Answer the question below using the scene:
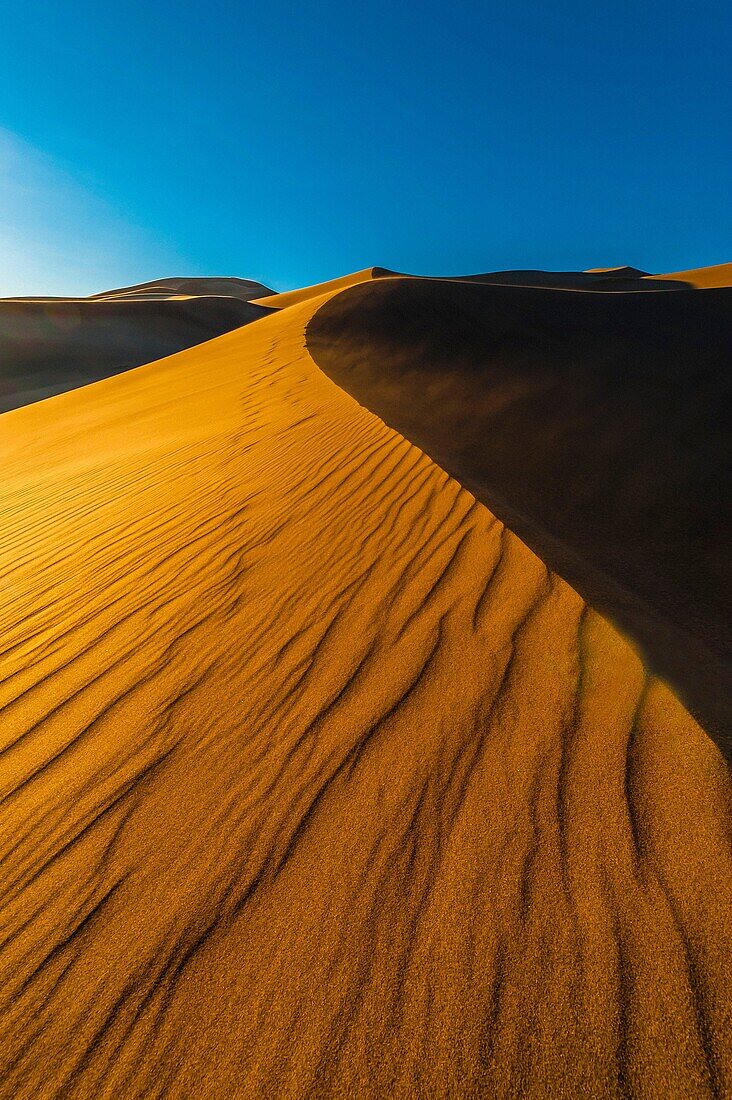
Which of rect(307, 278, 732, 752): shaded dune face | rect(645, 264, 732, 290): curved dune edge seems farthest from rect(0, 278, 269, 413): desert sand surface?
→ rect(645, 264, 732, 290): curved dune edge

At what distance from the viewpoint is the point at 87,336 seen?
2647cm

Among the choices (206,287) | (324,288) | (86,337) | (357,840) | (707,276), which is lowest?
(357,840)

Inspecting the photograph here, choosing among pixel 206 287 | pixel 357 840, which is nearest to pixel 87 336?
pixel 357 840

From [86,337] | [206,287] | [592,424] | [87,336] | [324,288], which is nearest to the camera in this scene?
[592,424]

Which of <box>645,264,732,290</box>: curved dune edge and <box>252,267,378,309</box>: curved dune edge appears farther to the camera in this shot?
<box>252,267,378,309</box>: curved dune edge

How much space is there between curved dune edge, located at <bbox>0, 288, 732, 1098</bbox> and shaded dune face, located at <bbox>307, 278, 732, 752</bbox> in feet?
1.61

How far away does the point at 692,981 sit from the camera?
3.68 feet

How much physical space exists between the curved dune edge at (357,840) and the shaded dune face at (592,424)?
0.49 metres

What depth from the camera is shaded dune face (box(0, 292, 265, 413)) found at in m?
22.1

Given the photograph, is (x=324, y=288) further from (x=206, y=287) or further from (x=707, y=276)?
(x=206, y=287)

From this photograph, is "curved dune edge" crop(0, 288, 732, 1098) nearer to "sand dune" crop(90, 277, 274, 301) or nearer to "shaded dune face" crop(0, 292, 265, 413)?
"shaded dune face" crop(0, 292, 265, 413)

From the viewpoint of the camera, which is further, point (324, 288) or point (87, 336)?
point (324, 288)

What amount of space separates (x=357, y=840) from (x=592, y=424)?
239 inches

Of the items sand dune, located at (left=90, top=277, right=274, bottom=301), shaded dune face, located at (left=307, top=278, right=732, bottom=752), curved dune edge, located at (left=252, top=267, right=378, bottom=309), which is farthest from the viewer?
sand dune, located at (left=90, top=277, right=274, bottom=301)
